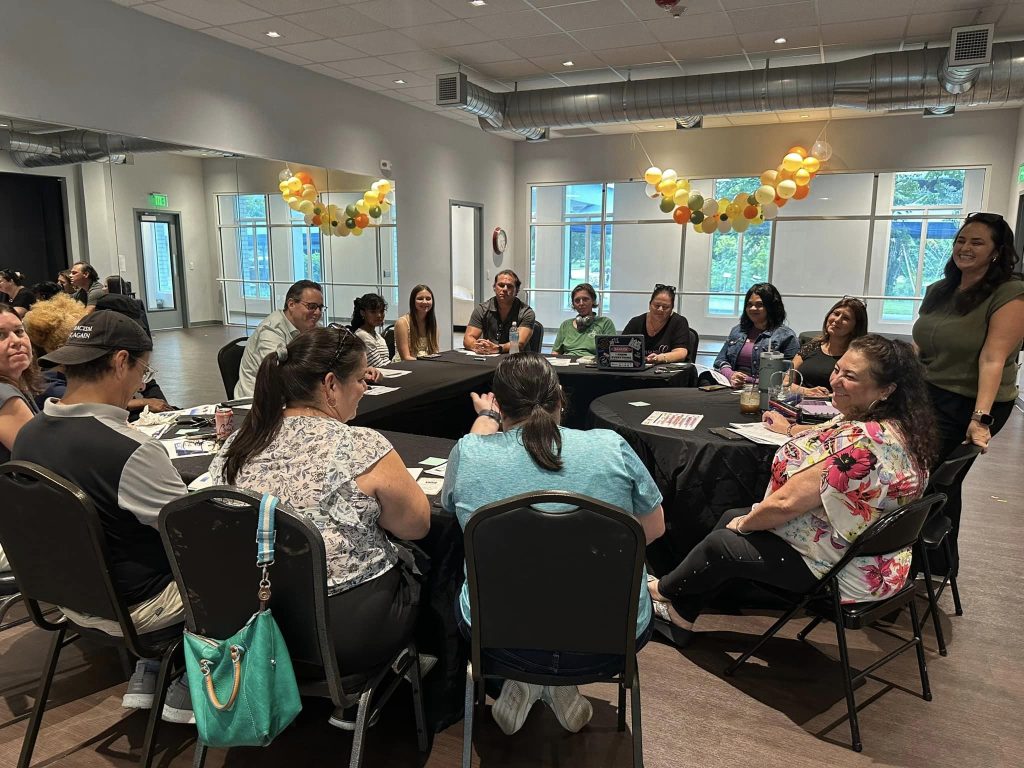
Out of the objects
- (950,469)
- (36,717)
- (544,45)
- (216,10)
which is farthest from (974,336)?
(216,10)

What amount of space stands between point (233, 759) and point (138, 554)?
0.69 m

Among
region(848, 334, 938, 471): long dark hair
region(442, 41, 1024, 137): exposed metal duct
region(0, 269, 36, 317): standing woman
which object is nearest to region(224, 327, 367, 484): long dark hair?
region(848, 334, 938, 471): long dark hair

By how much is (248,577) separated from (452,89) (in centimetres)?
605

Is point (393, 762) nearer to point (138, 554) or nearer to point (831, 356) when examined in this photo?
point (138, 554)

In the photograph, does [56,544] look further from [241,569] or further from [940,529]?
[940,529]

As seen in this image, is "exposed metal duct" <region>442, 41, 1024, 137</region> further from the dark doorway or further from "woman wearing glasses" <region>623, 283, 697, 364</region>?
the dark doorway

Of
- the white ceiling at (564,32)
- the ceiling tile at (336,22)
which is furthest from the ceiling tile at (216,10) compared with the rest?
the ceiling tile at (336,22)

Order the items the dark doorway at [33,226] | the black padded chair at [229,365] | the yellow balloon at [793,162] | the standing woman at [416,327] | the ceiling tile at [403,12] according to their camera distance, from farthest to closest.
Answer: the yellow balloon at [793,162]
the standing woman at [416,327]
the ceiling tile at [403,12]
the dark doorway at [33,226]
the black padded chair at [229,365]

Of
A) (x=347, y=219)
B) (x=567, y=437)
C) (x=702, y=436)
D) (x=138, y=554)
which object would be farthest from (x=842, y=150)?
(x=138, y=554)

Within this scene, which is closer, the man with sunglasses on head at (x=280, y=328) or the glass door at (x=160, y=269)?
the man with sunglasses on head at (x=280, y=328)

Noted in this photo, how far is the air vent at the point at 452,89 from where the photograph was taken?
655 cm

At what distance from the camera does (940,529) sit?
251 centimetres

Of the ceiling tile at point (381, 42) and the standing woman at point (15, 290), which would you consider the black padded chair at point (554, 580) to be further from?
the ceiling tile at point (381, 42)

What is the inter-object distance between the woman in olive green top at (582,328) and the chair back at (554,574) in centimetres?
400
